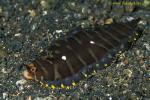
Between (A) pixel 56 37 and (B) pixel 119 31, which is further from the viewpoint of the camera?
(A) pixel 56 37

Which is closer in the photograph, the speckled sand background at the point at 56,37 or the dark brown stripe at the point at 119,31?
the speckled sand background at the point at 56,37

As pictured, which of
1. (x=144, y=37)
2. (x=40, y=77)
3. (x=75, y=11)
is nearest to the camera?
(x=40, y=77)

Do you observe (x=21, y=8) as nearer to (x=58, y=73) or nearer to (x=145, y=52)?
(x=58, y=73)

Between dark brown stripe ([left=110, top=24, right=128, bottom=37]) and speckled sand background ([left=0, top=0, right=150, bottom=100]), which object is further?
dark brown stripe ([left=110, top=24, right=128, bottom=37])

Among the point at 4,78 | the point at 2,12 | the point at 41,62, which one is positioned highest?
the point at 2,12

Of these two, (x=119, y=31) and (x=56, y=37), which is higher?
(x=119, y=31)

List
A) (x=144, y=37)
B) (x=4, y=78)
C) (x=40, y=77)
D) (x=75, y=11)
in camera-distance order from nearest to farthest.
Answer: (x=40, y=77)
(x=4, y=78)
(x=144, y=37)
(x=75, y=11)

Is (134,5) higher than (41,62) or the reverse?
higher

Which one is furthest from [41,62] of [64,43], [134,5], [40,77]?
[134,5]
